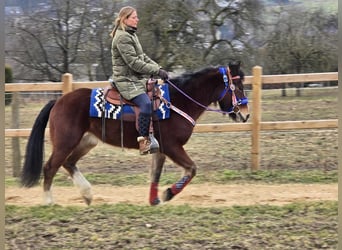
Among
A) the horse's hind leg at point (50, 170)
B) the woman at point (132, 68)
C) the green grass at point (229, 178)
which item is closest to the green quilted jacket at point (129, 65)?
the woman at point (132, 68)

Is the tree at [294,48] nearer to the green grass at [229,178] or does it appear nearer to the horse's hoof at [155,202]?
the green grass at [229,178]

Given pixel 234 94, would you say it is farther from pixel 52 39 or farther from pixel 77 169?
pixel 52 39

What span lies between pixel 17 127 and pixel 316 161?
4973mm

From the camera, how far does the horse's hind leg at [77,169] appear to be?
6234 mm

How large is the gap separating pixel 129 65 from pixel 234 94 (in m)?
1.42

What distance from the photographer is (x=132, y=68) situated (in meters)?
5.87

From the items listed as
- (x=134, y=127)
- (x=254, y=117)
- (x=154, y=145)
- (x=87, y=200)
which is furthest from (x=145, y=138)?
(x=254, y=117)

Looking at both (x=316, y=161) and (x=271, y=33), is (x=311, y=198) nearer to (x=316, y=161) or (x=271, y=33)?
(x=316, y=161)

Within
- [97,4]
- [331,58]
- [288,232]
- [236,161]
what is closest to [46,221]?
[288,232]

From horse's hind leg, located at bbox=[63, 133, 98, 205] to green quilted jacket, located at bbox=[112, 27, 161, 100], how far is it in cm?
88

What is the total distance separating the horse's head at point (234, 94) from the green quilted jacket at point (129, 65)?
94cm

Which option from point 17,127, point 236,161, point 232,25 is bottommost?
point 236,161

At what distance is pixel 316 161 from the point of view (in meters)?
8.62

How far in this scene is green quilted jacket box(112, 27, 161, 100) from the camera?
19.1ft
